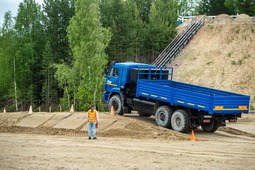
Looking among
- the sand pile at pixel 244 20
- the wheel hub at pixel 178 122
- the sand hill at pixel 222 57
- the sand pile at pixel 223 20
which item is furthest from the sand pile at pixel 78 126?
the sand pile at pixel 223 20

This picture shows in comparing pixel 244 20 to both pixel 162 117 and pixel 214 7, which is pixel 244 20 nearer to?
pixel 214 7

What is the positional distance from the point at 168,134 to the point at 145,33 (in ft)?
104

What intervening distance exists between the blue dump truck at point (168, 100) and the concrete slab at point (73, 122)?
228cm

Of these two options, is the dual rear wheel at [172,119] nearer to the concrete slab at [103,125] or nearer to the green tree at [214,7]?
the concrete slab at [103,125]

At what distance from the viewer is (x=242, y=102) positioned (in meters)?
15.5

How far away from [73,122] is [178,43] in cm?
2581

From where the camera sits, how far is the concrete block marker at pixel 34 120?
19.0 metres

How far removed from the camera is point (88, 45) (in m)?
36.4

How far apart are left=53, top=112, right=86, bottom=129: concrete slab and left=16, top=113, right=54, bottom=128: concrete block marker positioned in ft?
4.71

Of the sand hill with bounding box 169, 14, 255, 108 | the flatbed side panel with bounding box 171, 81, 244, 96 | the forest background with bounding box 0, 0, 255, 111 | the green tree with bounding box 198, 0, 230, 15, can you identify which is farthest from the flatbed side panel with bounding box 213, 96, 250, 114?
the green tree with bounding box 198, 0, 230, 15

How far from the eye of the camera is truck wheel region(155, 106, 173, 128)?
16516 mm

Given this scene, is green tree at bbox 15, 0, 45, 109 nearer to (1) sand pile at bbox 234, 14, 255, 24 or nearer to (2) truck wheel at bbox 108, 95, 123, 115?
(2) truck wheel at bbox 108, 95, 123, 115

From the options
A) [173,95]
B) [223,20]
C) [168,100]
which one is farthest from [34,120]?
[223,20]

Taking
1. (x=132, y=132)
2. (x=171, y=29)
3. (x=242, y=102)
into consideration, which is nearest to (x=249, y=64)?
(x=171, y=29)
